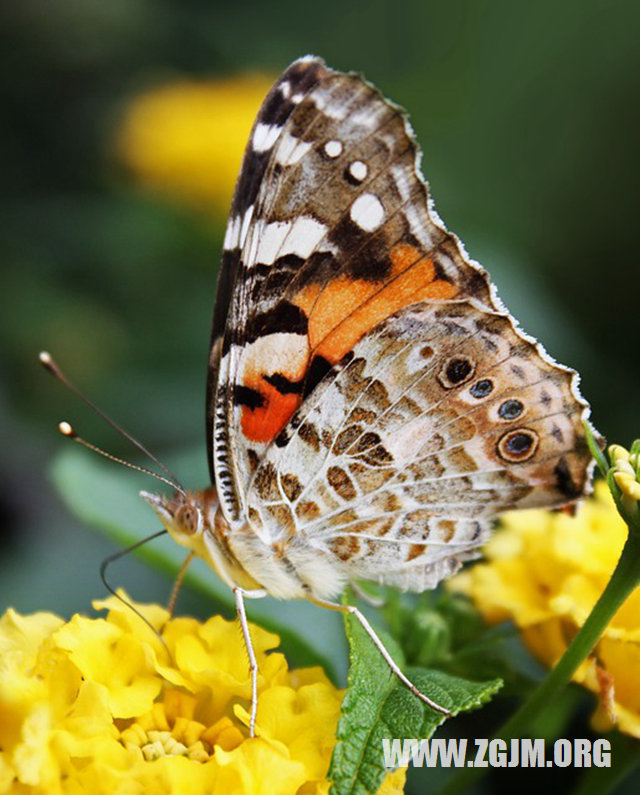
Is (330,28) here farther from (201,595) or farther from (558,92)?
(201,595)

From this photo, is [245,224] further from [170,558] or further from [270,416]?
[170,558]

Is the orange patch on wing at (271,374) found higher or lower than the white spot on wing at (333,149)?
lower

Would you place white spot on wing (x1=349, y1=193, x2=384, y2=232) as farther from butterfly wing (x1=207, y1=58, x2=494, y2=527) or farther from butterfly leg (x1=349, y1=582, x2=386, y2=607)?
butterfly leg (x1=349, y1=582, x2=386, y2=607)

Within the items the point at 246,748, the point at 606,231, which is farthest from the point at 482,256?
the point at 246,748

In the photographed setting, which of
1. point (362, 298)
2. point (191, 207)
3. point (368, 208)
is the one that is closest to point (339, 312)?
point (362, 298)

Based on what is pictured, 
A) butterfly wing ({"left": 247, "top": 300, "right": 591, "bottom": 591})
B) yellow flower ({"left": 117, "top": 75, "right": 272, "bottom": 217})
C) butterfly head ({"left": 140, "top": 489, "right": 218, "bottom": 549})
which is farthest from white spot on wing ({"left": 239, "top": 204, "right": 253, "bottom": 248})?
yellow flower ({"left": 117, "top": 75, "right": 272, "bottom": 217})

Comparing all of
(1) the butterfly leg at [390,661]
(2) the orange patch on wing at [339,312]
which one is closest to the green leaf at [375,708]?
(1) the butterfly leg at [390,661]

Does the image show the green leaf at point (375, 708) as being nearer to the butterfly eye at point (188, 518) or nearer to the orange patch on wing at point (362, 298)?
the butterfly eye at point (188, 518)
